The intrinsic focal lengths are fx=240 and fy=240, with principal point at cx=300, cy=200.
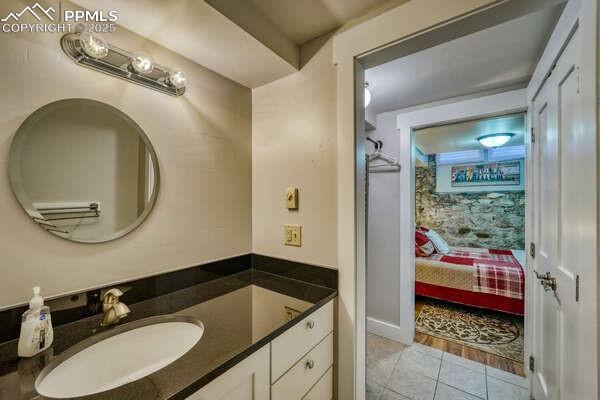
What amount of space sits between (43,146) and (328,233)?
3.79 feet

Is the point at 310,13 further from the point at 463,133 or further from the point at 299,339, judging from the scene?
the point at 463,133

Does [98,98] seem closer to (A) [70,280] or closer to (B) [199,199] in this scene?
(B) [199,199]

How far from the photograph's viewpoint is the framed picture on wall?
4.56 metres

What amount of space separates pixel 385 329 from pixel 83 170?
2.58 metres

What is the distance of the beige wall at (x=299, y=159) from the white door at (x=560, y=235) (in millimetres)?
875

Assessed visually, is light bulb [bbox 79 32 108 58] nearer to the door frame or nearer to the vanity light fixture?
the vanity light fixture

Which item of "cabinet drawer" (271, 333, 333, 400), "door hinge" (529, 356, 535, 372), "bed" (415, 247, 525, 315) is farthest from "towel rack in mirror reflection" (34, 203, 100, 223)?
"bed" (415, 247, 525, 315)

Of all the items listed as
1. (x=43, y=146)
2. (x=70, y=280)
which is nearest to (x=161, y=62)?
A: (x=43, y=146)

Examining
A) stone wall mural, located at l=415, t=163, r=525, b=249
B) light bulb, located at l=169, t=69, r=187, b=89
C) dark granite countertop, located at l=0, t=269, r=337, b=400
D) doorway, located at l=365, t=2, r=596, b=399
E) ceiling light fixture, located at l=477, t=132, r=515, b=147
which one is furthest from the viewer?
stone wall mural, located at l=415, t=163, r=525, b=249

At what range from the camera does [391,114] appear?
2.36m

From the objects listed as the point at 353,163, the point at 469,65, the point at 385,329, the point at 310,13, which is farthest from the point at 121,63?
the point at 385,329

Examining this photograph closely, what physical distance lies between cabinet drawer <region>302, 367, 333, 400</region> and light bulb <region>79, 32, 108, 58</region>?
1.52m

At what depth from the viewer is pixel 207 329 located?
2.71 ft

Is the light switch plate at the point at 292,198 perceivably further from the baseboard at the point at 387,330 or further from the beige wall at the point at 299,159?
the baseboard at the point at 387,330
